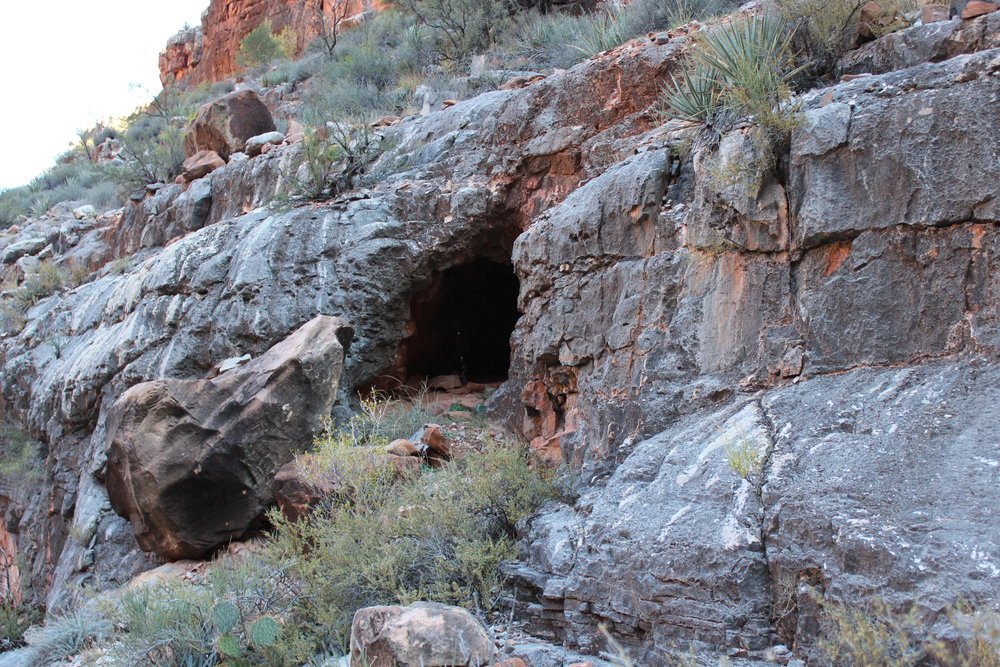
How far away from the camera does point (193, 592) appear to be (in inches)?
214

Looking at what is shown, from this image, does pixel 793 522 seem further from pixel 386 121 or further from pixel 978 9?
pixel 386 121

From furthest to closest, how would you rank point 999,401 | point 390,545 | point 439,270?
point 439,270, point 390,545, point 999,401

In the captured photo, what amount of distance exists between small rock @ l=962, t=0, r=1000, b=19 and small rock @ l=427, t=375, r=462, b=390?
6608mm

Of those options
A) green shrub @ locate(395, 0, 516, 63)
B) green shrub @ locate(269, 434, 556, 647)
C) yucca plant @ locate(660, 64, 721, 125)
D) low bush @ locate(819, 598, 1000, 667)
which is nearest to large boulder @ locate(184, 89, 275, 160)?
green shrub @ locate(395, 0, 516, 63)

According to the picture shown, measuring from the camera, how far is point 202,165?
12.1m

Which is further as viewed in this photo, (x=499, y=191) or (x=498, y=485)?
(x=499, y=191)

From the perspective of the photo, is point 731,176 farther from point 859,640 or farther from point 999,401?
point 859,640

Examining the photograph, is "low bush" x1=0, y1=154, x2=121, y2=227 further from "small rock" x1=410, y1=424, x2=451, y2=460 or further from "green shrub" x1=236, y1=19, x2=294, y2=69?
"small rock" x1=410, y1=424, x2=451, y2=460

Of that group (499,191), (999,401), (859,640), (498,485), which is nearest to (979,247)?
(999,401)

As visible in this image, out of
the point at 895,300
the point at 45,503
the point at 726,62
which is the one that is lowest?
the point at 45,503

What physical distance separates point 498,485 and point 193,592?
2.31m

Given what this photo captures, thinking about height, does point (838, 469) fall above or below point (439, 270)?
below

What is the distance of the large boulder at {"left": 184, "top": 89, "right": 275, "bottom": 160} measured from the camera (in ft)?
40.7

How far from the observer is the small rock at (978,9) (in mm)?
4676
